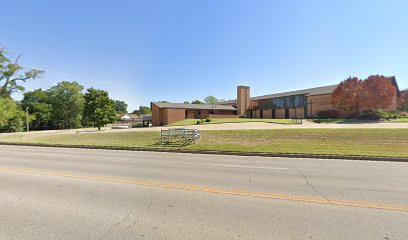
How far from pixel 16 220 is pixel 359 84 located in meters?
41.1

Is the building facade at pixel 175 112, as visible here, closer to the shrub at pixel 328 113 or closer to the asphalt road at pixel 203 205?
the shrub at pixel 328 113

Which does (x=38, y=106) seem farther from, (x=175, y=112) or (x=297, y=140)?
(x=297, y=140)

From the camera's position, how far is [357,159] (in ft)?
33.7

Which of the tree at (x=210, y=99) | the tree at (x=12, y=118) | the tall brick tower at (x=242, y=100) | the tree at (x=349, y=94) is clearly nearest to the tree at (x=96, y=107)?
the tree at (x=12, y=118)

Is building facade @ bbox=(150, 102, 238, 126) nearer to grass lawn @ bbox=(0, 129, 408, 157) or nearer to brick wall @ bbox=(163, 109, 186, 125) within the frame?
brick wall @ bbox=(163, 109, 186, 125)

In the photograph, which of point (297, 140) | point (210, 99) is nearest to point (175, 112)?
point (297, 140)

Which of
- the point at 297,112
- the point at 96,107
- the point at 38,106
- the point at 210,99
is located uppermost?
the point at 210,99

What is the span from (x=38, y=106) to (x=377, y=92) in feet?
241

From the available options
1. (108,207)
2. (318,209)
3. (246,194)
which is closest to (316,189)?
(318,209)

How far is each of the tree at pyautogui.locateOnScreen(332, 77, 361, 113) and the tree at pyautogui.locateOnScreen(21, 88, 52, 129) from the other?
67670 millimetres

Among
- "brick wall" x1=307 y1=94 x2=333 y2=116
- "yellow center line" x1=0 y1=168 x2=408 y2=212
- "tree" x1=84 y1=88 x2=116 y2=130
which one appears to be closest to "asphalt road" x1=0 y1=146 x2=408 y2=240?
"yellow center line" x1=0 y1=168 x2=408 y2=212

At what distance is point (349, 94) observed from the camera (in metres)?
33.2

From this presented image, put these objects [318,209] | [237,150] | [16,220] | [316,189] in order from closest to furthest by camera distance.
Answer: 1. [16,220]
2. [318,209]
3. [316,189]
4. [237,150]

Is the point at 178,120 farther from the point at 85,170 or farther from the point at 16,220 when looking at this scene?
the point at 16,220
